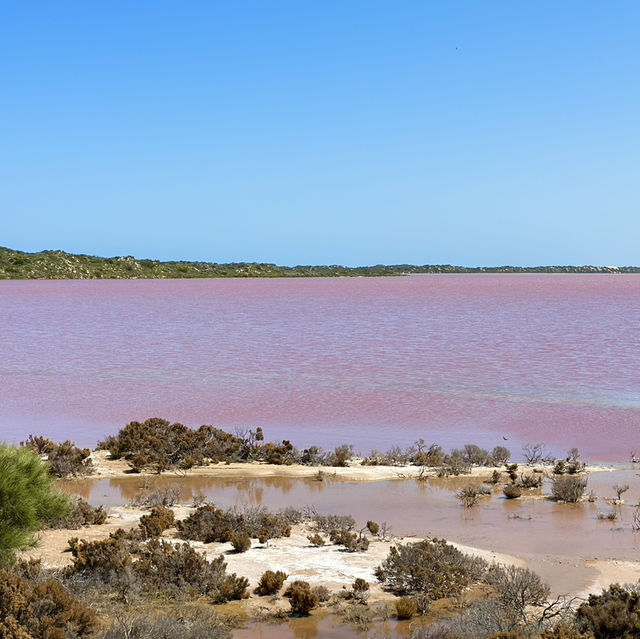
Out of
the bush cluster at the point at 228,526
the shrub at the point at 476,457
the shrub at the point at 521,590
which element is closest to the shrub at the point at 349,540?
the bush cluster at the point at 228,526

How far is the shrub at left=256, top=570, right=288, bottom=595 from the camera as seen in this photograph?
27.4ft

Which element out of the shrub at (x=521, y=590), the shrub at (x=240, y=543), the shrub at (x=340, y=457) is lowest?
the shrub at (x=340, y=457)

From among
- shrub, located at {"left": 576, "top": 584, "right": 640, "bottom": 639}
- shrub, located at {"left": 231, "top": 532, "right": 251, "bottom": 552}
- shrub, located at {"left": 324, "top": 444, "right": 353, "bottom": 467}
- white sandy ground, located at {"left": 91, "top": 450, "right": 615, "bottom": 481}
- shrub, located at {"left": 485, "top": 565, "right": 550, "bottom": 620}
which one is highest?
shrub, located at {"left": 576, "top": 584, "right": 640, "bottom": 639}

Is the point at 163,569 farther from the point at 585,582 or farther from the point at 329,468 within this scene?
the point at 329,468

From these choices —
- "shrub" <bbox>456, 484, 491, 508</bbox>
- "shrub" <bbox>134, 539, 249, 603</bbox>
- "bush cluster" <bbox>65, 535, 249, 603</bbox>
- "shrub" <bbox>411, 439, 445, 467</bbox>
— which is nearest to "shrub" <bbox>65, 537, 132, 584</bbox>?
"bush cluster" <bbox>65, 535, 249, 603</bbox>

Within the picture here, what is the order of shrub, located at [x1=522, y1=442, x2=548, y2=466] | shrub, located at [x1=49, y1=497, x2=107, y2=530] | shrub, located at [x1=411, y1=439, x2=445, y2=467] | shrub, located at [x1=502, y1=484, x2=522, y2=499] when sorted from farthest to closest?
shrub, located at [x1=522, y1=442, x2=548, y2=466] → shrub, located at [x1=411, y1=439, x2=445, y2=467] → shrub, located at [x1=502, y1=484, x2=522, y2=499] → shrub, located at [x1=49, y1=497, x2=107, y2=530]

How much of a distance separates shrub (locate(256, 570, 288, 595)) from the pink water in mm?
8435

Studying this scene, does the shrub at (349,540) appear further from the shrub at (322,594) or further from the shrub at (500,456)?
the shrub at (500,456)

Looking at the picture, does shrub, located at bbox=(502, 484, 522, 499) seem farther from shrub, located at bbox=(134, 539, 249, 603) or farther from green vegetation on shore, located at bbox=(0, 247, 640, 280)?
green vegetation on shore, located at bbox=(0, 247, 640, 280)

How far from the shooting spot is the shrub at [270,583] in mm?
8344

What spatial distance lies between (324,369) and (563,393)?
27.4 ft

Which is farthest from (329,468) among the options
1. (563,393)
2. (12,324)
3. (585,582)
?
(12,324)

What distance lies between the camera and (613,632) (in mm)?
6758

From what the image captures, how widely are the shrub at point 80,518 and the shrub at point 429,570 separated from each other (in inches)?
156
